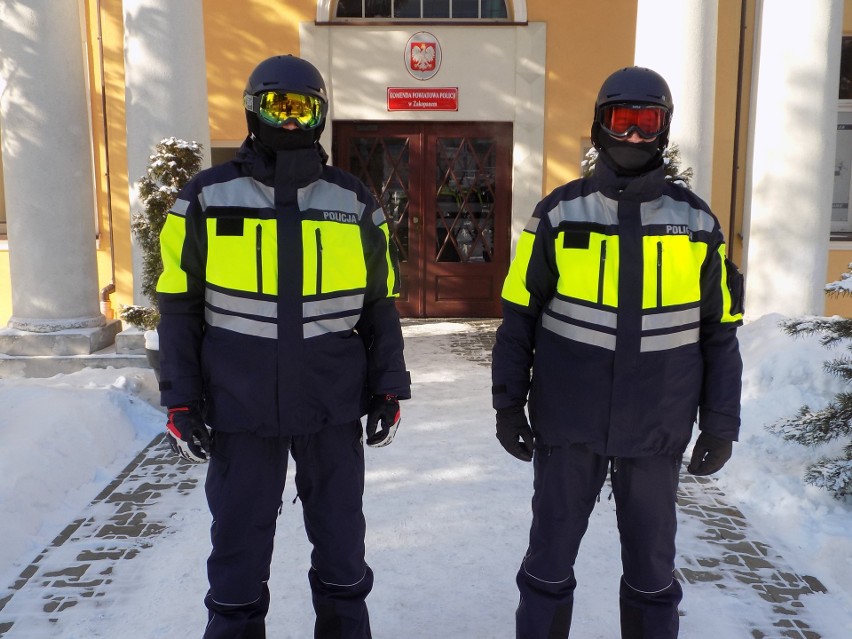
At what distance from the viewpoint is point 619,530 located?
93.8 inches

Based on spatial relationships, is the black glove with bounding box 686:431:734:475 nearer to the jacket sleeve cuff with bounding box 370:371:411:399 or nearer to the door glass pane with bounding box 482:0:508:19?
the jacket sleeve cuff with bounding box 370:371:411:399

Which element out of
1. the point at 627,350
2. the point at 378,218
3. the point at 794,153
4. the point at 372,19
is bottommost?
the point at 627,350

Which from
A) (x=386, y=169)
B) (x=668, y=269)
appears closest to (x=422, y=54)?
(x=386, y=169)

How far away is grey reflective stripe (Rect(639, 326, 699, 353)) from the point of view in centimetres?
231

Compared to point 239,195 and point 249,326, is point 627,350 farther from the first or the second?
point 239,195

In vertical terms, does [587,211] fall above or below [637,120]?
below

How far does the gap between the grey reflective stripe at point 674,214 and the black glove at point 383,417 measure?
0.94 meters

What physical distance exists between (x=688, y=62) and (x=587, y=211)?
4.66m

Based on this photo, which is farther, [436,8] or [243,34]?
[436,8]

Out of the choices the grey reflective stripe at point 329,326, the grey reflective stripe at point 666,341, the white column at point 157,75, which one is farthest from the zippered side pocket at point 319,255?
the white column at point 157,75

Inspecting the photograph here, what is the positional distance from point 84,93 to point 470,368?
4.23 meters

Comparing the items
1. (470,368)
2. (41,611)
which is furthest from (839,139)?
(41,611)

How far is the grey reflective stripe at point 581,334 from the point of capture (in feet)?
7.63

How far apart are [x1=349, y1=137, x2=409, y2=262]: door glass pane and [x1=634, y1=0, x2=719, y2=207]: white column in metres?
3.71
